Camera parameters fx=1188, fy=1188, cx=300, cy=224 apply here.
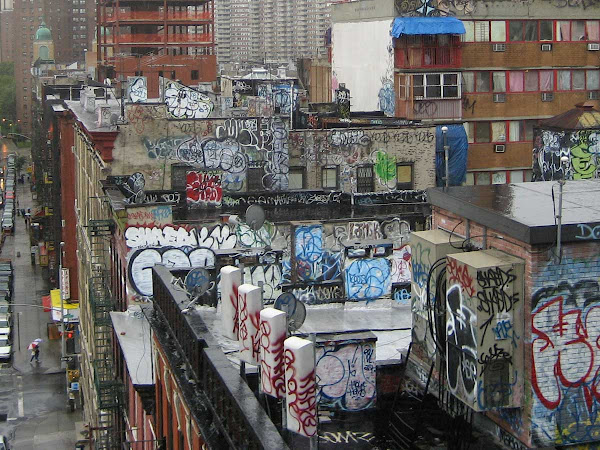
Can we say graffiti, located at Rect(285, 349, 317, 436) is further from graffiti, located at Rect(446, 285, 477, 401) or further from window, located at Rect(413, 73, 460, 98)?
window, located at Rect(413, 73, 460, 98)

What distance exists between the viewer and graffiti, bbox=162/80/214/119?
4750 centimetres

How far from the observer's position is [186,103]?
47969mm

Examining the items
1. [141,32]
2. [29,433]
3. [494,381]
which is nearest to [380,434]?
[494,381]

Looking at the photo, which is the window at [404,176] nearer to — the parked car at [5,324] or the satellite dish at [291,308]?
the satellite dish at [291,308]

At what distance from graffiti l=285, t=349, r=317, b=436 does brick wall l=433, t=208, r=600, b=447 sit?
2.73 m

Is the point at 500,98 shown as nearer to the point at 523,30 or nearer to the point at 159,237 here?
the point at 523,30

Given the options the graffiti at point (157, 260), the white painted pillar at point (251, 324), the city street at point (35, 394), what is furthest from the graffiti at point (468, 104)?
the white painted pillar at point (251, 324)

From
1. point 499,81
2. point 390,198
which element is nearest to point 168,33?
point 499,81

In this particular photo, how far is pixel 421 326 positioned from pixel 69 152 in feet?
205

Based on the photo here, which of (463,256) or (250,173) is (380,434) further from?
(250,173)

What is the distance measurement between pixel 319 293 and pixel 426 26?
44007mm

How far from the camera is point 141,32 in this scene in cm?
Result: 13025

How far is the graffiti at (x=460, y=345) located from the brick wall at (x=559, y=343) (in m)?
0.65

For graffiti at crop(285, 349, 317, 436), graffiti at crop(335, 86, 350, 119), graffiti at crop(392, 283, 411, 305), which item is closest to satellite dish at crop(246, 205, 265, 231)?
graffiti at crop(392, 283, 411, 305)
